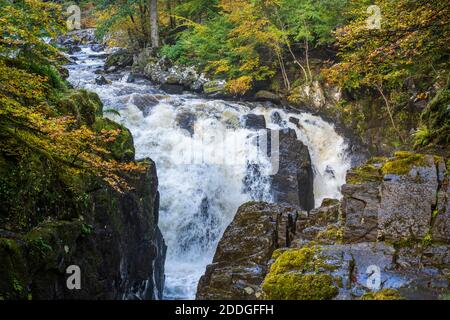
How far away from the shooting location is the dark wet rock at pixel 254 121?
18.7 m

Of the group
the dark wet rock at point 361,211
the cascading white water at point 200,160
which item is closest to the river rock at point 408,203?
the dark wet rock at point 361,211

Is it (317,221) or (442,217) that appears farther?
(317,221)

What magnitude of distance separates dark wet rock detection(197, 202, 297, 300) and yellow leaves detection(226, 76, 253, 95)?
12.4m

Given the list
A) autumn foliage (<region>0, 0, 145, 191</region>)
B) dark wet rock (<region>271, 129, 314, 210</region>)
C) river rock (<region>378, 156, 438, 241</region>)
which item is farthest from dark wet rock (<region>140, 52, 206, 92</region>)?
river rock (<region>378, 156, 438, 241</region>)

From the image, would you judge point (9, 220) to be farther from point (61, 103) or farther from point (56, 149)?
point (61, 103)

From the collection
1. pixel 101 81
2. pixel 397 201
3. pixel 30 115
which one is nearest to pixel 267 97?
pixel 101 81

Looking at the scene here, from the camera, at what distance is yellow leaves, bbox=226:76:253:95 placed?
21.6 metres

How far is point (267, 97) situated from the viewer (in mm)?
22047

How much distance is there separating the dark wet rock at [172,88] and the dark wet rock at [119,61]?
4704 millimetres

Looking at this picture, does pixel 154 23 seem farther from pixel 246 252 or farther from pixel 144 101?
pixel 246 252

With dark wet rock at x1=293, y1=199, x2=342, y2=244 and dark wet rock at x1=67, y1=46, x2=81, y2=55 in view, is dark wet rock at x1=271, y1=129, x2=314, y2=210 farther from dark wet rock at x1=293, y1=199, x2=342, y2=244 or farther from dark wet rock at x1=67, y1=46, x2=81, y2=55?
dark wet rock at x1=67, y1=46, x2=81, y2=55

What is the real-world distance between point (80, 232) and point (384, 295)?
6.05 m

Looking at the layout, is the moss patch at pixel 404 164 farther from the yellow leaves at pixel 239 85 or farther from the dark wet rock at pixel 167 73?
the dark wet rock at pixel 167 73
